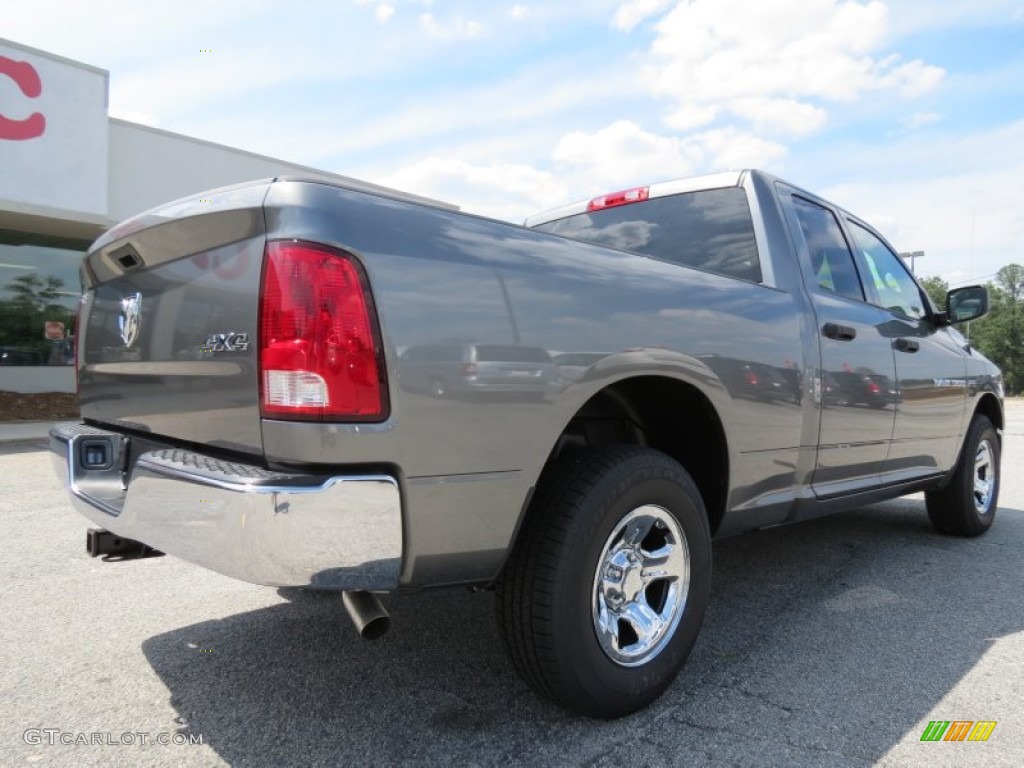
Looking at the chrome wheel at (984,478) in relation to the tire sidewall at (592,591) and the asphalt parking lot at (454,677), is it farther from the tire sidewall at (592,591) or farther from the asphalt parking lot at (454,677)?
the tire sidewall at (592,591)

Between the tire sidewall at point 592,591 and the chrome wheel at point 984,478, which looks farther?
the chrome wheel at point 984,478

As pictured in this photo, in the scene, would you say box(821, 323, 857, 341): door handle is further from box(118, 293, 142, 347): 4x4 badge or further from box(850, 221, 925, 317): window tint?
box(118, 293, 142, 347): 4x4 badge

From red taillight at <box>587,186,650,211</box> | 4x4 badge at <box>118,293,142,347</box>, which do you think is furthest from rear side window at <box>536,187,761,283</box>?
4x4 badge at <box>118,293,142,347</box>

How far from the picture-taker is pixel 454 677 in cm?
250

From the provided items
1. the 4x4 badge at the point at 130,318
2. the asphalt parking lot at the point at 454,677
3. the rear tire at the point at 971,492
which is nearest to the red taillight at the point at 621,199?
the asphalt parking lot at the point at 454,677

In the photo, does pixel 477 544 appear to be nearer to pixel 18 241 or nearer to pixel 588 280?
pixel 588 280

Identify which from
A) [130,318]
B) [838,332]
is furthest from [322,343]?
[838,332]

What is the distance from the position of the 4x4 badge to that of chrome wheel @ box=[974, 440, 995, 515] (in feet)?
15.9

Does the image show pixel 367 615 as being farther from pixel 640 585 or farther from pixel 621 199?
pixel 621 199

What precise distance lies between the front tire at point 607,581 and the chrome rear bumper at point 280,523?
444mm

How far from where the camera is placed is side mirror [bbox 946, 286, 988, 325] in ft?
14.3

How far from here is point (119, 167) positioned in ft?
40.8

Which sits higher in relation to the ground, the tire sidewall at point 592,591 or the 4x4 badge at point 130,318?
the 4x4 badge at point 130,318

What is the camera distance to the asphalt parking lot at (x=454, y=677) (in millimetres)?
2055
